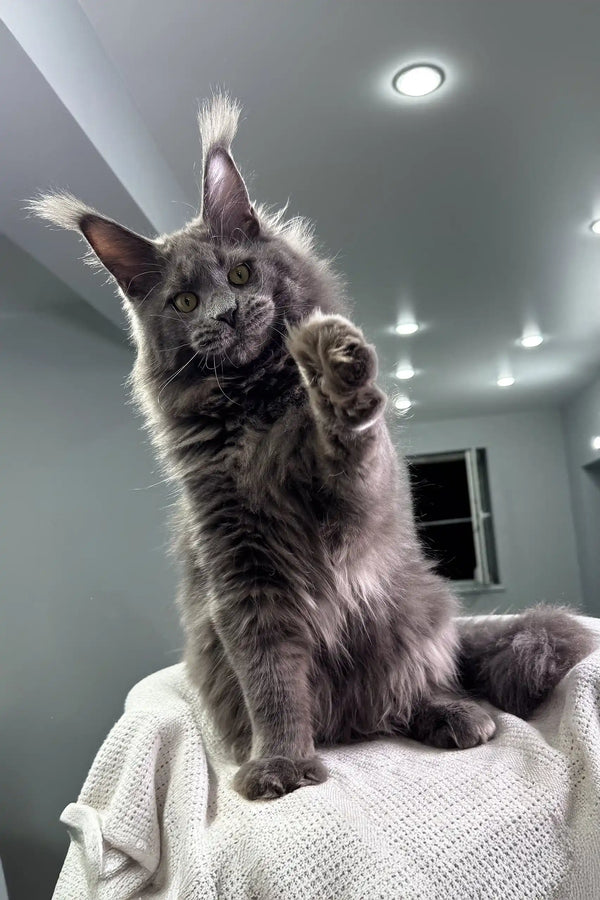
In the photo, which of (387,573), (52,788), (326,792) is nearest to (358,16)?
(387,573)

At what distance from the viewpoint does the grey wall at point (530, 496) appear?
109 inches

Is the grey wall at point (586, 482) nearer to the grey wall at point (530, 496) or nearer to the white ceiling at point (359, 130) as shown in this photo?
the grey wall at point (530, 496)

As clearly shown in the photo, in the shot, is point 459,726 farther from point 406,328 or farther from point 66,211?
point 406,328

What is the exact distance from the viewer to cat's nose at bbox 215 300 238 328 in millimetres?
920

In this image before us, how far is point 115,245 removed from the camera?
104 centimetres

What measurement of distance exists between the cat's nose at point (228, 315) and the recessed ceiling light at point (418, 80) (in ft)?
3.59

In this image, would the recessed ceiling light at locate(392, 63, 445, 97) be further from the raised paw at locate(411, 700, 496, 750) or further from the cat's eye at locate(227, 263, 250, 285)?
the raised paw at locate(411, 700, 496, 750)

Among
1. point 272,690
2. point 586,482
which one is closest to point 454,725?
point 272,690

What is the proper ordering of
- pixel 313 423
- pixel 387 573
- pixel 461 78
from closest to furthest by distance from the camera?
pixel 313 423
pixel 387 573
pixel 461 78

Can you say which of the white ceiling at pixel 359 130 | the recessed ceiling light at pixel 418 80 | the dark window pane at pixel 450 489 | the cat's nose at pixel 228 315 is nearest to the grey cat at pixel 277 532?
Result: the cat's nose at pixel 228 315

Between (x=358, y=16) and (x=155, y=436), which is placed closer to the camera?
(x=155, y=436)

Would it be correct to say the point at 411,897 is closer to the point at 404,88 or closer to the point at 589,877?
the point at 589,877

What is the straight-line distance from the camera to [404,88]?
172 centimetres

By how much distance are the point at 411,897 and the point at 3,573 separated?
1.47 m
